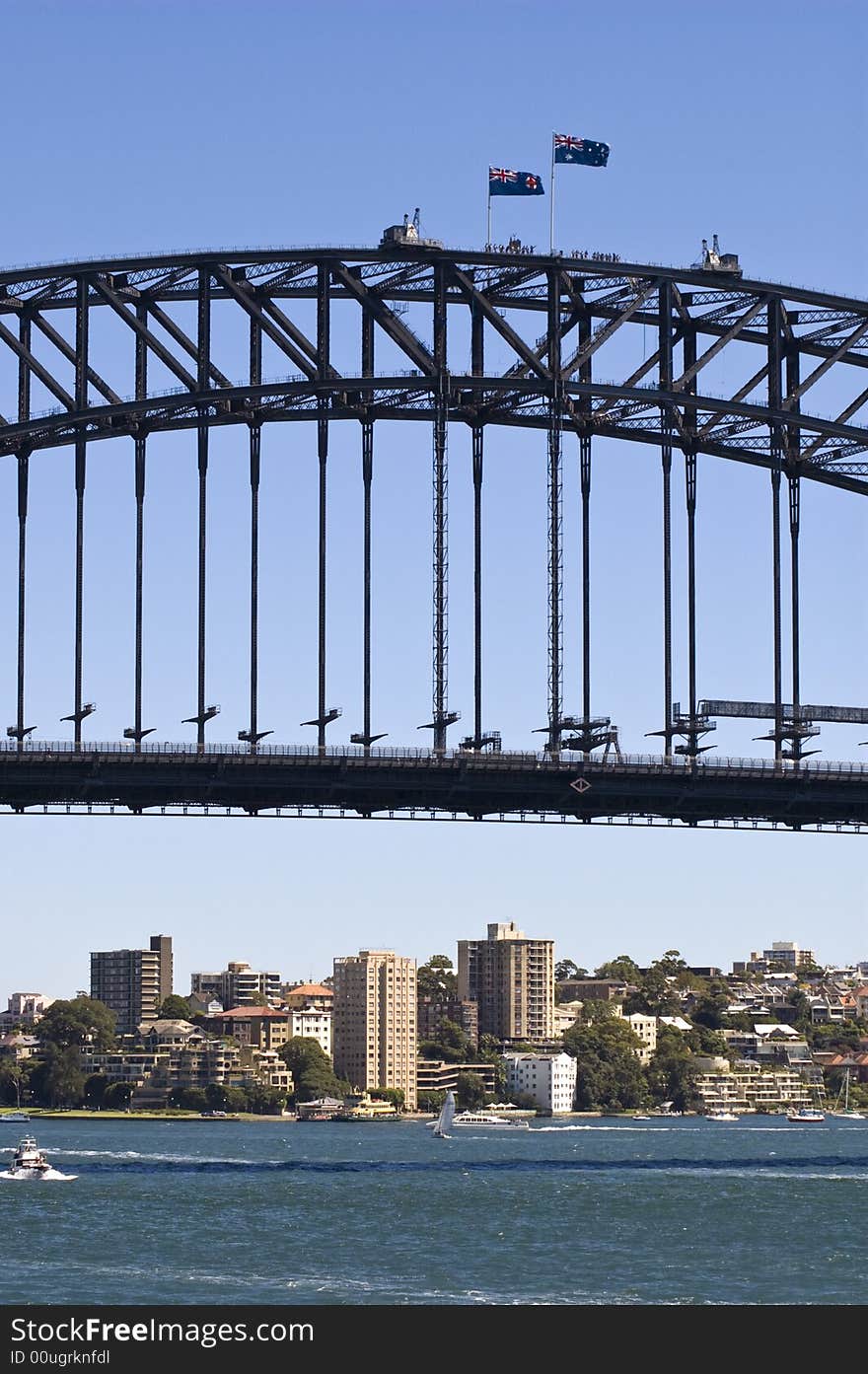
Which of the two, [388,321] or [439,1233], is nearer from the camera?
[439,1233]

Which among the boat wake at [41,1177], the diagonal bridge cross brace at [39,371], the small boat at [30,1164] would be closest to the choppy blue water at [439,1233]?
the boat wake at [41,1177]

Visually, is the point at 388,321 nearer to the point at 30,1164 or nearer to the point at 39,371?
the point at 39,371

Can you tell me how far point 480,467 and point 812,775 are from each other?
17000mm

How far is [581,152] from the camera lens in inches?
3930

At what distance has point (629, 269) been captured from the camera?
102 m

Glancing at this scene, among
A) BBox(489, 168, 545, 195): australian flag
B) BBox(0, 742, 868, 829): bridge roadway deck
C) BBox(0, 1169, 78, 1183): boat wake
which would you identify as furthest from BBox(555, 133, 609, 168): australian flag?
BBox(0, 1169, 78, 1183): boat wake

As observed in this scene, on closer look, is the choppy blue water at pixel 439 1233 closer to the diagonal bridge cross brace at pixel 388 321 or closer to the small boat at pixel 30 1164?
the small boat at pixel 30 1164

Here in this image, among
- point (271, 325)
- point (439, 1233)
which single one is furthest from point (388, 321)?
point (439, 1233)

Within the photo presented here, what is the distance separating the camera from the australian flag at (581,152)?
9944cm

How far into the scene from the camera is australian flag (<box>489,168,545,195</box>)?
327 feet

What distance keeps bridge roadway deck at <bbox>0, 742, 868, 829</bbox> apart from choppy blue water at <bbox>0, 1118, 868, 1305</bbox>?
12.9 m

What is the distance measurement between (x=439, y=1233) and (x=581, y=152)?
→ 41.8 meters


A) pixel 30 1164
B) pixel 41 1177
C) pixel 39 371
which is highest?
pixel 39 371

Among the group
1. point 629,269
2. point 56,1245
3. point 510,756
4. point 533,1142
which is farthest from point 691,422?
point 533,1142
